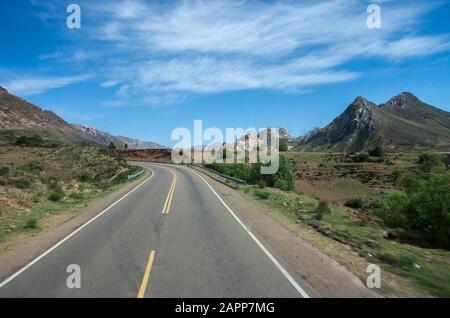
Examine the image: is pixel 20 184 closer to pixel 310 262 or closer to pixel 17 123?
pixel 310 262

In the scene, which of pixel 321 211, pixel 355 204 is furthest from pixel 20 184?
pixel 355 204

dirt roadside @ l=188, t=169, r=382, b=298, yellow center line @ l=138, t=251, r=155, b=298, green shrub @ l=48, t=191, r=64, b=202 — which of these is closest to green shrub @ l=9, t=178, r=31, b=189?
green shrub @ l=48, t=191, r=64, b=202

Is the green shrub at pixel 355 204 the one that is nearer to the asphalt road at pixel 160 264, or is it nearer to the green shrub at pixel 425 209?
the green shrub at pixel 425 209

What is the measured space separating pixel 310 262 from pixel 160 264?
388cm

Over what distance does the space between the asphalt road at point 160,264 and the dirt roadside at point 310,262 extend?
426 millimetres

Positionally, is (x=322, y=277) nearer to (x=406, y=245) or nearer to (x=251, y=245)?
(x=251, y=245)

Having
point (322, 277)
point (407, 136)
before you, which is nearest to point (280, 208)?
point (322, 277)

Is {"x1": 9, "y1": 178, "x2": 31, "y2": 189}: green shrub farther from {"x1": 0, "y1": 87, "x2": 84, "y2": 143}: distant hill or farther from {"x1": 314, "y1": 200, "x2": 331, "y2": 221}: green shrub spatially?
{"x1": 0, "y1": 87, "x2": 84, "y2": 143}: distant hill

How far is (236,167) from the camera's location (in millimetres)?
53625

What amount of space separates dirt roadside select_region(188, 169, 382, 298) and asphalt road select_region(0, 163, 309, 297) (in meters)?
0.43

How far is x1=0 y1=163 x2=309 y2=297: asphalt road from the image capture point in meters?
8.29

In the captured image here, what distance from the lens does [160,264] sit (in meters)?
10.1

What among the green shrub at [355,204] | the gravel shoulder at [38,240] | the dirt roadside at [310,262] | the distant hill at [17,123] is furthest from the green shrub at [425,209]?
the distant hill at [17,123]

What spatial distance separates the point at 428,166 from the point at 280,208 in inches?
295
